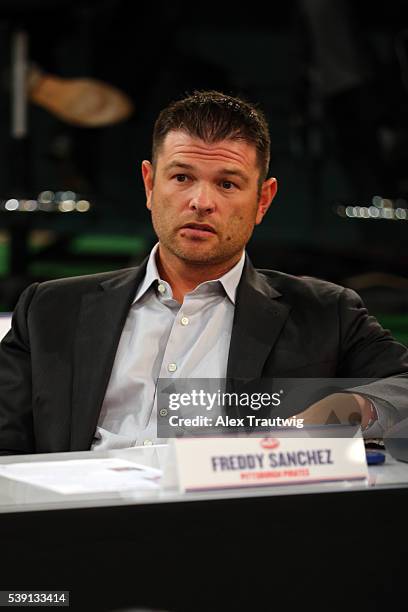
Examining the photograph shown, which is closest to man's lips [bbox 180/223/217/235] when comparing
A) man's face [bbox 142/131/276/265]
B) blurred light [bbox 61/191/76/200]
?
man's face [bbox 142/131/276/265]

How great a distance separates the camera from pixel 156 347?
5.44 feet

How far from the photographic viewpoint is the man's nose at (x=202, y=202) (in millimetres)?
1635

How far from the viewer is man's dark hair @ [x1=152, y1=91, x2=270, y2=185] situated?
5.52ft

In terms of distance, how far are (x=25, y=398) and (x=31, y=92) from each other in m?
Result: 2.83

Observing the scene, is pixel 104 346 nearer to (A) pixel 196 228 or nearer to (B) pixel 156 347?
(B) pixel 156 347

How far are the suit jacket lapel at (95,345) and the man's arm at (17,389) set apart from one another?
3.9 inches

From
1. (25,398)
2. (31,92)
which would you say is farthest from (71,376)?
(31,92)

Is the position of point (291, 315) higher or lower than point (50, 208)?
lower

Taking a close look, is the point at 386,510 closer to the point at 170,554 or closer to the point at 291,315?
the point at 170,554

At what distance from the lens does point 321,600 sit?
99 cm

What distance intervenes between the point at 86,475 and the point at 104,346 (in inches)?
22.7

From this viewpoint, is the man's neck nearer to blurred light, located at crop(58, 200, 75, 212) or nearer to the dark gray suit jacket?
the dark gray suit jacket
